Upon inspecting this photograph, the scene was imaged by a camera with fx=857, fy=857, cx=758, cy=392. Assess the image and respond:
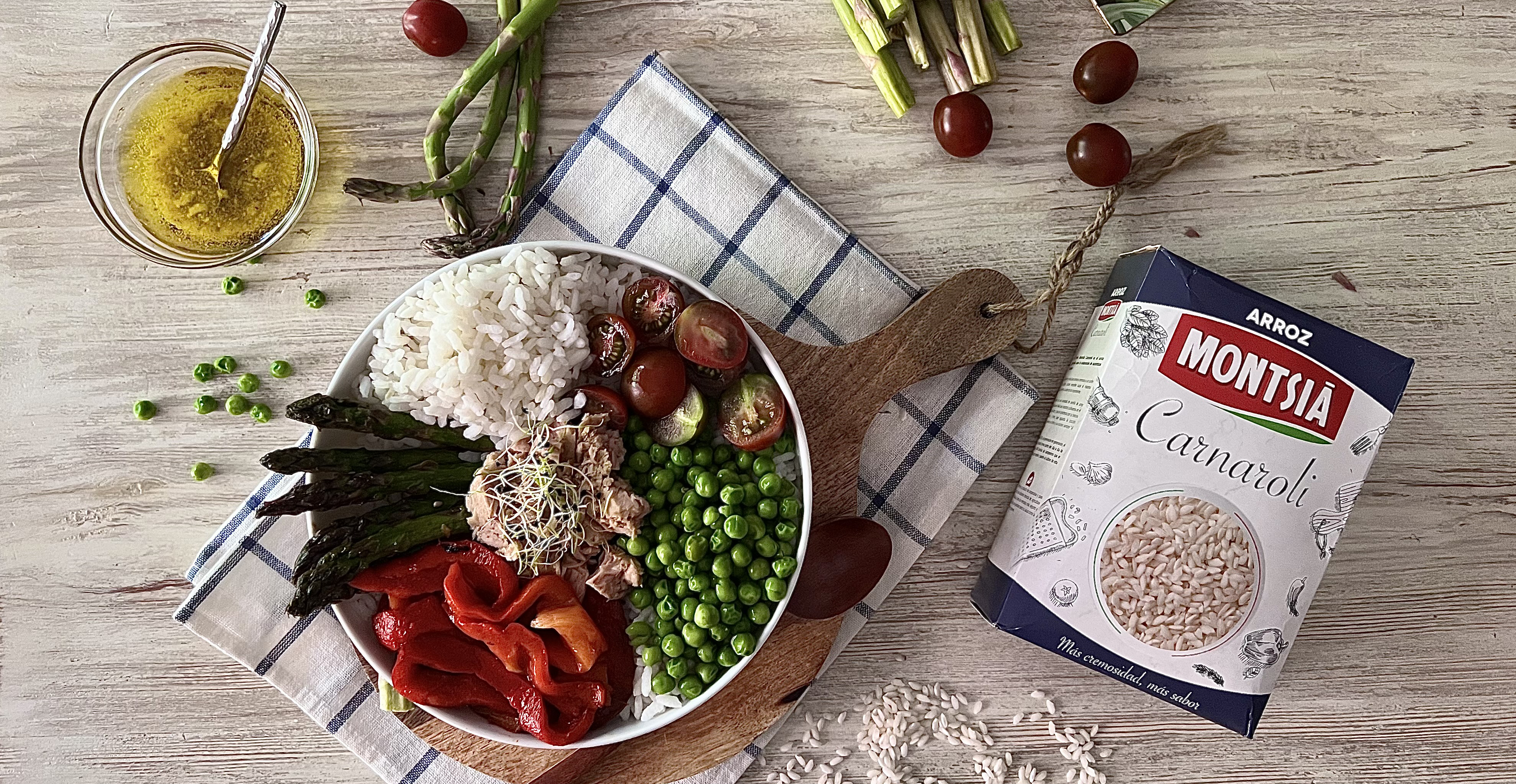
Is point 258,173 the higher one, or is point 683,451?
point 258,173

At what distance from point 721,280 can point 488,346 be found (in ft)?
2.44

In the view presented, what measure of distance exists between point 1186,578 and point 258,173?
9.94ft

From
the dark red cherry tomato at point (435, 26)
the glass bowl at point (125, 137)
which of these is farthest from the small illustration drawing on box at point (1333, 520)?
the glass bowl at point (125, 137)

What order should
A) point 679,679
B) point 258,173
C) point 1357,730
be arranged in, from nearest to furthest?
point 679,679 < point 258,173 < point 1357,730

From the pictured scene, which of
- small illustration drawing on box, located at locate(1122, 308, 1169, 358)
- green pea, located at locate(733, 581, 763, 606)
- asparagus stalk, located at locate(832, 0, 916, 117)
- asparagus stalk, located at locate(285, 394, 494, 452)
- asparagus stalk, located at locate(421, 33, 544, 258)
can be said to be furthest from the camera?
asparagus stalk, located at locate(832, 0, 916, 117)

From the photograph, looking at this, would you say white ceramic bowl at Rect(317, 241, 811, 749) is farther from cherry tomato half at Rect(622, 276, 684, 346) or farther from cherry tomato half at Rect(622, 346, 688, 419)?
cherry tomato half at Rect(622, 346, 688, 419)

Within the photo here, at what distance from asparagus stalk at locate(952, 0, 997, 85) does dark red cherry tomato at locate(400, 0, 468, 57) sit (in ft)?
5.09

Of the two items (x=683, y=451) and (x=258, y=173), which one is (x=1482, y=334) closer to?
(x=683, y=451)

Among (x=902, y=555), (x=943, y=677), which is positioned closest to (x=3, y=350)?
Answer: (x=902, y=555)

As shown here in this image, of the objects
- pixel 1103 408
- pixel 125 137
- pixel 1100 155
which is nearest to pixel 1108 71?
pixel 1100 155

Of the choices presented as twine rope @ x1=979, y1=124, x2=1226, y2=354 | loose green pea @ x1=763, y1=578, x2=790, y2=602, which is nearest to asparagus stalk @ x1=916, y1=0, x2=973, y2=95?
twine rope @ x1=979, y1=124, x2=1226, y2=354

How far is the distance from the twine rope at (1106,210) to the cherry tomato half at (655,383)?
95 cm

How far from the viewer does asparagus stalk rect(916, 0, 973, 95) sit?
105 inches

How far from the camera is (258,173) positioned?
2.64 m
